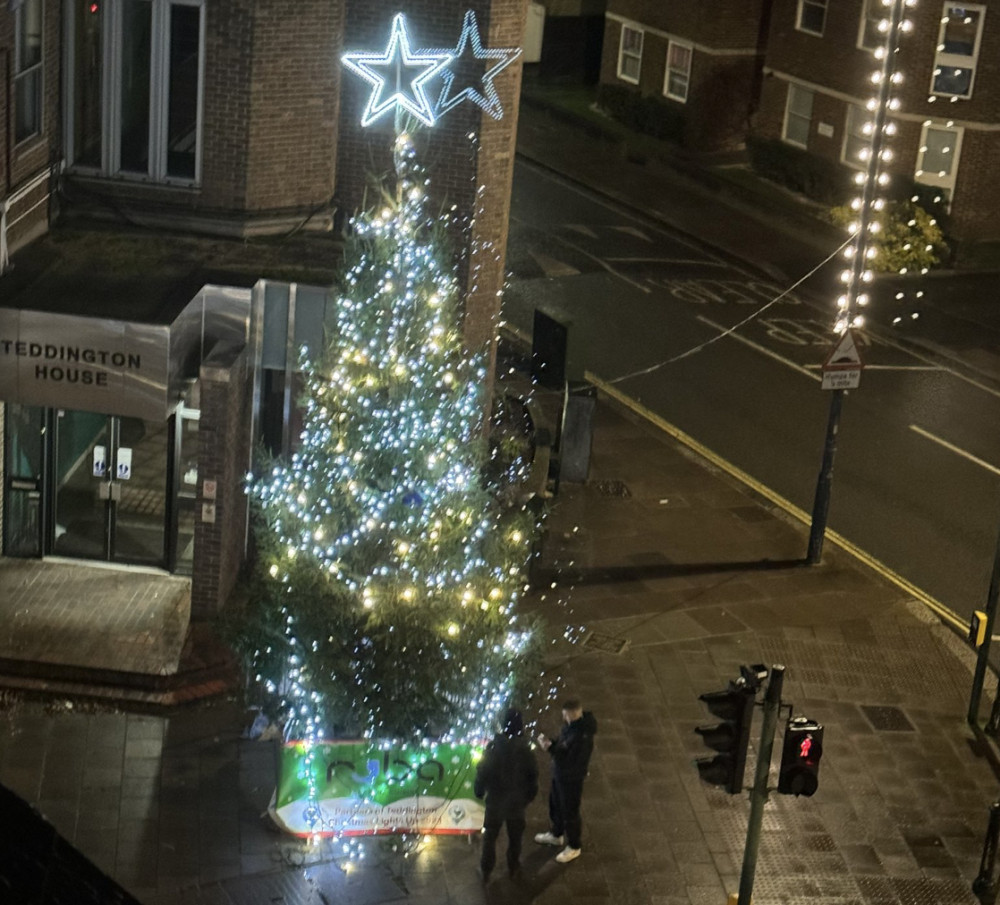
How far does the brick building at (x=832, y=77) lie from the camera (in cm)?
3206

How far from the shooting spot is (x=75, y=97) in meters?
17.0

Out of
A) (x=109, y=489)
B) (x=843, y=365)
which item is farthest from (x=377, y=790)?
(x=843, y=365)

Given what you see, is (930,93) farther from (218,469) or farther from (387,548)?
(387,548)

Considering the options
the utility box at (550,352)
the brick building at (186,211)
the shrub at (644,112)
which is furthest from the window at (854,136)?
the brick building at (186,211)

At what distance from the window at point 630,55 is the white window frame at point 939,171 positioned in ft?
32.7

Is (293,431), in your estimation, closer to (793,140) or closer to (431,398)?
(431,398)

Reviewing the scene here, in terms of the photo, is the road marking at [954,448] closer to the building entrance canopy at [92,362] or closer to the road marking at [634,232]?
the road marking at [634,232]

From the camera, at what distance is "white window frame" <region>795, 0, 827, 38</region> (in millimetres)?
35125

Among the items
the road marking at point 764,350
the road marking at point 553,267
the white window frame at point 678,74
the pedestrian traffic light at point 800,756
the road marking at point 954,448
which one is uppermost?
the white window frame at point 678,74

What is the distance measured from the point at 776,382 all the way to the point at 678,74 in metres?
16.9

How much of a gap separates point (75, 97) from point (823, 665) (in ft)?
32.5

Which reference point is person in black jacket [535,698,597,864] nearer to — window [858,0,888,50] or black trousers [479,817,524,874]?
black trousers [479,817,524,874]

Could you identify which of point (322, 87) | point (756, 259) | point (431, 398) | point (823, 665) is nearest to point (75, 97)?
point (322, 87)

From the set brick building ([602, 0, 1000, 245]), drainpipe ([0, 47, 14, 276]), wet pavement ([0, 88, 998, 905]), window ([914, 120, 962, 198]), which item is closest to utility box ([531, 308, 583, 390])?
wet pavement ([0, 88, 998, 905])
